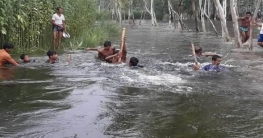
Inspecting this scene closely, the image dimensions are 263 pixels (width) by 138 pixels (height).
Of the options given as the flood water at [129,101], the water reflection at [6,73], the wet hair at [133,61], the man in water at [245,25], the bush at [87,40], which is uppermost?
the man in water at [245,25]

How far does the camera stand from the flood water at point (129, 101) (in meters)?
5.38

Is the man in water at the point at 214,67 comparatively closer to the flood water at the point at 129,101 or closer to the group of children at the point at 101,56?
the flood water at the point at 129,101

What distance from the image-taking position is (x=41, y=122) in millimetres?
5656

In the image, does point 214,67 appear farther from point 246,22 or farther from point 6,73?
point 246,22

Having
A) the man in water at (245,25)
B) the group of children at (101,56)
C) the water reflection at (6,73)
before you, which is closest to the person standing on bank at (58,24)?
Result: the group of children at (101,56)

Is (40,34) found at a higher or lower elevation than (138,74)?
higher

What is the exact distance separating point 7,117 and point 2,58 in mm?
5008

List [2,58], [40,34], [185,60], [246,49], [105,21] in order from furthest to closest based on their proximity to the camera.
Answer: [105,21], [246,49], [40,34], [185,60], [2,58]

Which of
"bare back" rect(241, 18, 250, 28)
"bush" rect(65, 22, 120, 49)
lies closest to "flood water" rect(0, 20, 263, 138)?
"bush" rect(65, 22, 120, 49)

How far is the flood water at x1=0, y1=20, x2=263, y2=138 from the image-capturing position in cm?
538

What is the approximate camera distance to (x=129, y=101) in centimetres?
704

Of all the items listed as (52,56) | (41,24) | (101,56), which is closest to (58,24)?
(41,24)

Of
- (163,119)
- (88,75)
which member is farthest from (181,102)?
(88,75)

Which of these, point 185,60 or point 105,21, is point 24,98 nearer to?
point 185,60
